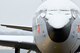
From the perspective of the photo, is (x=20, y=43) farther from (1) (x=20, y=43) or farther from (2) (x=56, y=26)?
(2) (x=56, y=26)

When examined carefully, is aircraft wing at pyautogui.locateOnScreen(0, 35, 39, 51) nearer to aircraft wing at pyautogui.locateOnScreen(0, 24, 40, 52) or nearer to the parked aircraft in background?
aircraft wing at pyautogui.locateOnScreen(0, 24, 40, 52)

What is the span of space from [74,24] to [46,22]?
795 millimetres

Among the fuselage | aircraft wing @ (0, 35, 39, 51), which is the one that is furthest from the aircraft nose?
aircraft wing @ (0, 35, 39, 51)

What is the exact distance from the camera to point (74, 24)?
948cm

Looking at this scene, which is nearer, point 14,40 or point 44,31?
point 44,31

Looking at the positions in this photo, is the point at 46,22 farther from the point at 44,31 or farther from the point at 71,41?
the point at 71,41

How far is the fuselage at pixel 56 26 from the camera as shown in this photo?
895cm

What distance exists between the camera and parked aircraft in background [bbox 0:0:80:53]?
895 centimetres

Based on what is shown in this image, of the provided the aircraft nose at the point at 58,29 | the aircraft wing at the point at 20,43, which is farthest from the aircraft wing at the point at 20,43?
the aircraft nose at the point at 58,29

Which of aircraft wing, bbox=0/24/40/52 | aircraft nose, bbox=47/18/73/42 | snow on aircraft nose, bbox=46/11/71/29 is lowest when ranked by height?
aircraft wing, bbox=0/24/40/52

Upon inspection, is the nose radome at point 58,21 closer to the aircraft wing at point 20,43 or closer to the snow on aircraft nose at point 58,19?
the snow on aircraft nose at point 58,19

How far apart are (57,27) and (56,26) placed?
0.04 m

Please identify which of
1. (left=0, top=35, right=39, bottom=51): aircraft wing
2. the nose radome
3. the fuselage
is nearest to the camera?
the nose radome

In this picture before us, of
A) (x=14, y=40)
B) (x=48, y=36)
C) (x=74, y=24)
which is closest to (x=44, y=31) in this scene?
(x=48, y=36)
